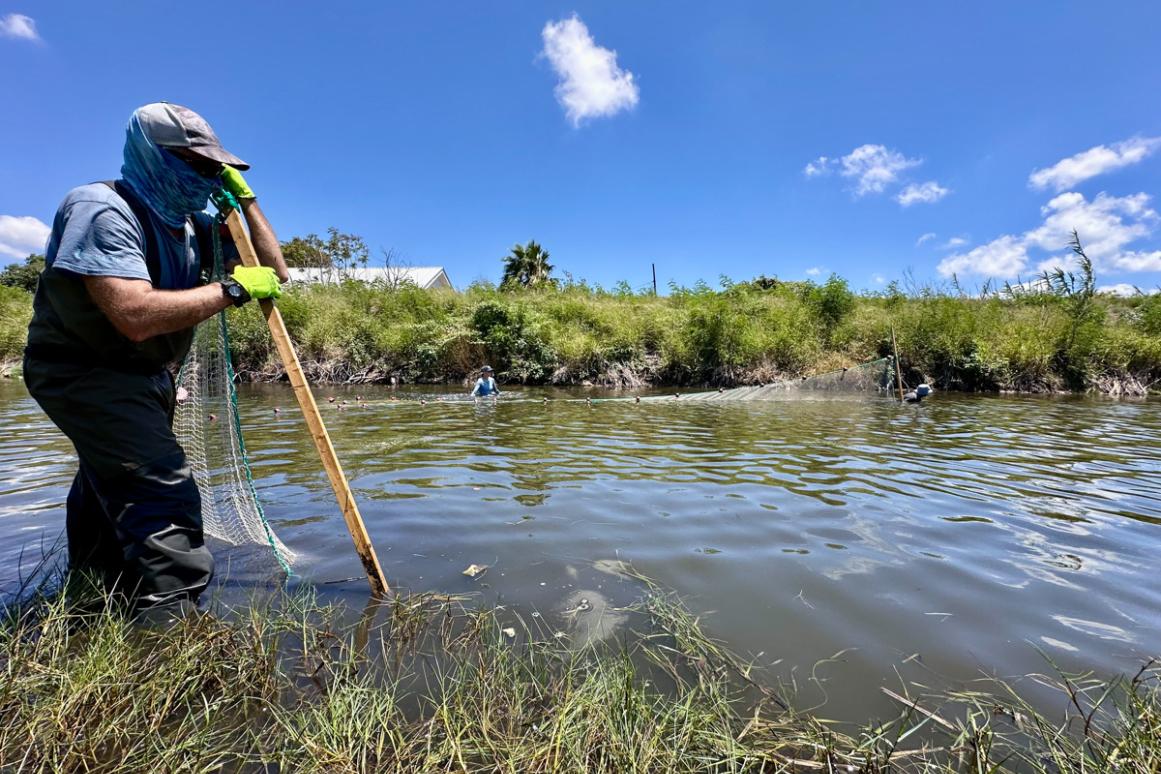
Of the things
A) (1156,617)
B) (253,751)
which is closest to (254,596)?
(253,751)

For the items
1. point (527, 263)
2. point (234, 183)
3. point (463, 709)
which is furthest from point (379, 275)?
point (463, 709)

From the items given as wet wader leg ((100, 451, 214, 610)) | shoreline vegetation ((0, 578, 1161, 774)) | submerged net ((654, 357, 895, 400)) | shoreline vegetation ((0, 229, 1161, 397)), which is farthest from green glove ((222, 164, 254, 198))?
shoreline vegetation ((0, 229, 1161, 397))

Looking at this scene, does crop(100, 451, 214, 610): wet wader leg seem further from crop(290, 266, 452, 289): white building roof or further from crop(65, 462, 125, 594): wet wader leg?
crop(290, 266, 452, 289): white building roof

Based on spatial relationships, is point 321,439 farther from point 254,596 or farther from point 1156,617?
point 1156,617

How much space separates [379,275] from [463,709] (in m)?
32.2

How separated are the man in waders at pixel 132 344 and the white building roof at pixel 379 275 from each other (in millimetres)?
14338

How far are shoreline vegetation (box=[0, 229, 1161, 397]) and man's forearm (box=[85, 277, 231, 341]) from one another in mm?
17872

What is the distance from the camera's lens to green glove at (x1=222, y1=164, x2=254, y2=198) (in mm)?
Result: 2803

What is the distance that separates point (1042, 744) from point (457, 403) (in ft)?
42.3

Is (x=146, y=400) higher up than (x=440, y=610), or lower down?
higher up

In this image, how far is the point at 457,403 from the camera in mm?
13750

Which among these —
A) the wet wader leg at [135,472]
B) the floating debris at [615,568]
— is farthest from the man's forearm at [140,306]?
the floating debris at [615,568]

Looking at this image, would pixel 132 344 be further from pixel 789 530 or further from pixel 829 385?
pixel 829 385

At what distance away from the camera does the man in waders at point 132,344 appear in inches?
91.9
